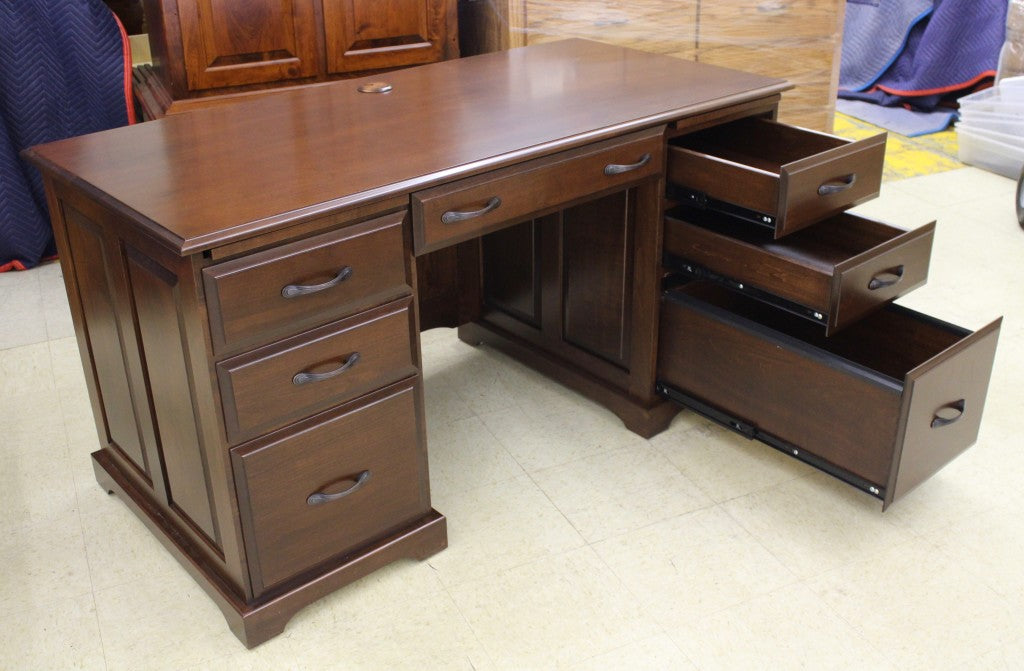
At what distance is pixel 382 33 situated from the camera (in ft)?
9.01

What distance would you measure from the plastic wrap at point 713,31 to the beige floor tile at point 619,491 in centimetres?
134

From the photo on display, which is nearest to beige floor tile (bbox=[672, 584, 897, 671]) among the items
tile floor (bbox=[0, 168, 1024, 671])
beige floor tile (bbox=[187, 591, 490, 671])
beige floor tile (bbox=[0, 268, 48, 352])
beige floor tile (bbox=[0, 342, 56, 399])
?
tile floor (bbox=[0, 168, 1024, 671])

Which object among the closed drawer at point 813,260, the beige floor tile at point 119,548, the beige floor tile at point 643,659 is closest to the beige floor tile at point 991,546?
the closed drawer at point 813,260

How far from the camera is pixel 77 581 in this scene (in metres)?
1.82

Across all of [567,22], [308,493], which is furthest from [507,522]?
[567,22]

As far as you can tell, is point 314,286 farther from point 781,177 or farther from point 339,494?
point 781,177

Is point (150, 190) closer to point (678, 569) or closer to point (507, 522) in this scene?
point (507, 522)

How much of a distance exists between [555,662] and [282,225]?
790 millimetres

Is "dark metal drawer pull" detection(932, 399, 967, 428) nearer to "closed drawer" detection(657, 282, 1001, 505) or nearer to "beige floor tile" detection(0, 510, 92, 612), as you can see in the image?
"closed drawer" detection(657, 282, 1001, 505)

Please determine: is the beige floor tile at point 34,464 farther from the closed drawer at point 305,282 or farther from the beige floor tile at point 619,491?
the beige floor tile at point 619,491

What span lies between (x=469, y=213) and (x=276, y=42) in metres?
1.23

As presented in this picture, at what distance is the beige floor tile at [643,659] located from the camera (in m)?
1.62

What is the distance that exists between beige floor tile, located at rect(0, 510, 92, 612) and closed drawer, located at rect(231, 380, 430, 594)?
41cm

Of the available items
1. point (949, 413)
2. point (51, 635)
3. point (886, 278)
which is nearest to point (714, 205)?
point (886, 278)
